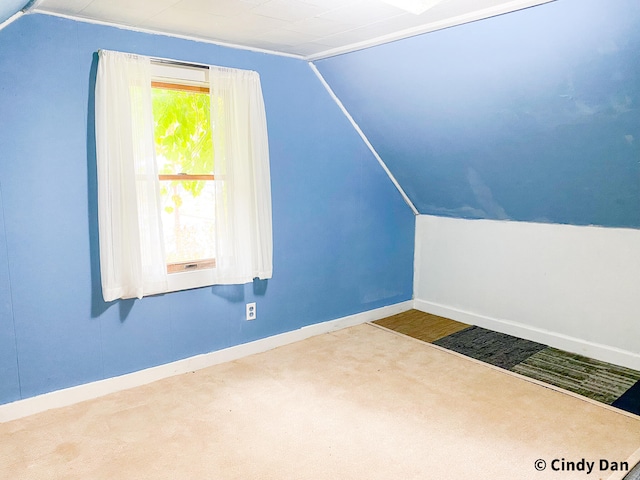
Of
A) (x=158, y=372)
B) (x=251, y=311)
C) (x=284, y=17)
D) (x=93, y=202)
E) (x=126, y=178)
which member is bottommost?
(x=158, y=372)

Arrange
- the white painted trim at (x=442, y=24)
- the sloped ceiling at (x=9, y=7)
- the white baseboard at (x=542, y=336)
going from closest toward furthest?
the sloped ceiling at (x=9, y=7) < the white painted trim at (x=442, y=24) < the white baseboard at (x=542, y=336)

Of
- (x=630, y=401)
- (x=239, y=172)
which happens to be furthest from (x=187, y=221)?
(x=630, y=401)

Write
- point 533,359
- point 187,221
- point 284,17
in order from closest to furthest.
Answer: point 284,17, point 187,221, point 533,359

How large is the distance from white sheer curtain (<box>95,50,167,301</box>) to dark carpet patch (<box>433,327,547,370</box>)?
224 centimetres

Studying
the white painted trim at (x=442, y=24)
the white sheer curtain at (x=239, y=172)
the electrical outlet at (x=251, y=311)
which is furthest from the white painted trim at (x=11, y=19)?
the electrical outlet at (x=251, y=311)

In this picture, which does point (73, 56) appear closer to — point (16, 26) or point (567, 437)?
point (16, 26)

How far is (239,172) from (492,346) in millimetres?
2260

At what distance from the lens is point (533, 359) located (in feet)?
10.4

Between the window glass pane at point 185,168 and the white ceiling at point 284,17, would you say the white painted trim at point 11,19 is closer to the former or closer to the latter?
the white ceiling at point 284,17

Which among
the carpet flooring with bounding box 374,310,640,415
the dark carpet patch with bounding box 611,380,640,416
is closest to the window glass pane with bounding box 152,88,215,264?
the carpet flooring with bounding box 374,310,640,415

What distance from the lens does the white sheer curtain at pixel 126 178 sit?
2.43 m

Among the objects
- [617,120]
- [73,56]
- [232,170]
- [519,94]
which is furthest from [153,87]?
[617,120]

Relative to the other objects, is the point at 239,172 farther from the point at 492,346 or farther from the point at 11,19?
the point at 492,346

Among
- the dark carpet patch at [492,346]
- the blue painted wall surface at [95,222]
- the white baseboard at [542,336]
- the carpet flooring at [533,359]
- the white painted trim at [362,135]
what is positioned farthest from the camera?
the white painted trim at [362,135]
